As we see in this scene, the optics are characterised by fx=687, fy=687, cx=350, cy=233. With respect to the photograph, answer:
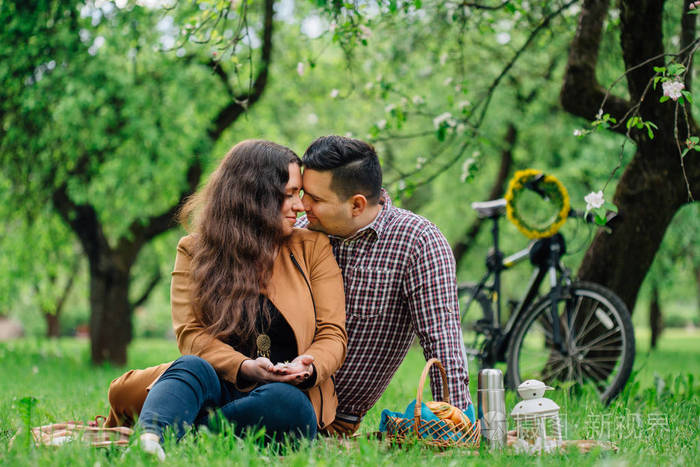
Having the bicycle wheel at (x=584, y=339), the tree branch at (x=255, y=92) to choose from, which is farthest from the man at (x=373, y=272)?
the tree branch at (x=255, y=92)

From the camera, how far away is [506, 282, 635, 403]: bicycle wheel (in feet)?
13.9

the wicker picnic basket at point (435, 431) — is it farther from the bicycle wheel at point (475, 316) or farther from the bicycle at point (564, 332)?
the bicycle wheel at point (475, 316)

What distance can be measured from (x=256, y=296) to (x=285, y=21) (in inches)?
351

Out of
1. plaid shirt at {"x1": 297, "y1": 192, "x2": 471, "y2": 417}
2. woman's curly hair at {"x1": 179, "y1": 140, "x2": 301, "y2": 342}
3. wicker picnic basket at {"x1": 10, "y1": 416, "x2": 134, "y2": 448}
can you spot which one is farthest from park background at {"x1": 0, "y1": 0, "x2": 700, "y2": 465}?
woman's curly hair at {"x1": 179, "y1": 140, "x2": 301, "y2": 342}

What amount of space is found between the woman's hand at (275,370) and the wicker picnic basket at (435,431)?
1.37 ft

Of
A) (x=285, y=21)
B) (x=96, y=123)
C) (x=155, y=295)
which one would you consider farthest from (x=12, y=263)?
(x=155, y=295)

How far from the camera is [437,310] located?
2.98 metres

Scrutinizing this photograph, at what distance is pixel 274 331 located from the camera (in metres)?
2.87

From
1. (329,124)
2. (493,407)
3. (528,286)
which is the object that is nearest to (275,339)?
(493,407)

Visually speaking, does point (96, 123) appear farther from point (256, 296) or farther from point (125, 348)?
point (256, 296)

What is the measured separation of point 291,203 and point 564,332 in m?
2.61

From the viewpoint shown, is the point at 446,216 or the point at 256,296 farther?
the point at 446,216

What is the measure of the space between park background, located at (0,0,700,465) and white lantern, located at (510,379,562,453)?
1.07 ft

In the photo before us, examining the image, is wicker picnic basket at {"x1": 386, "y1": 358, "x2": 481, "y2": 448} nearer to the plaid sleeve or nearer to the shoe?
the plaid sleeve
